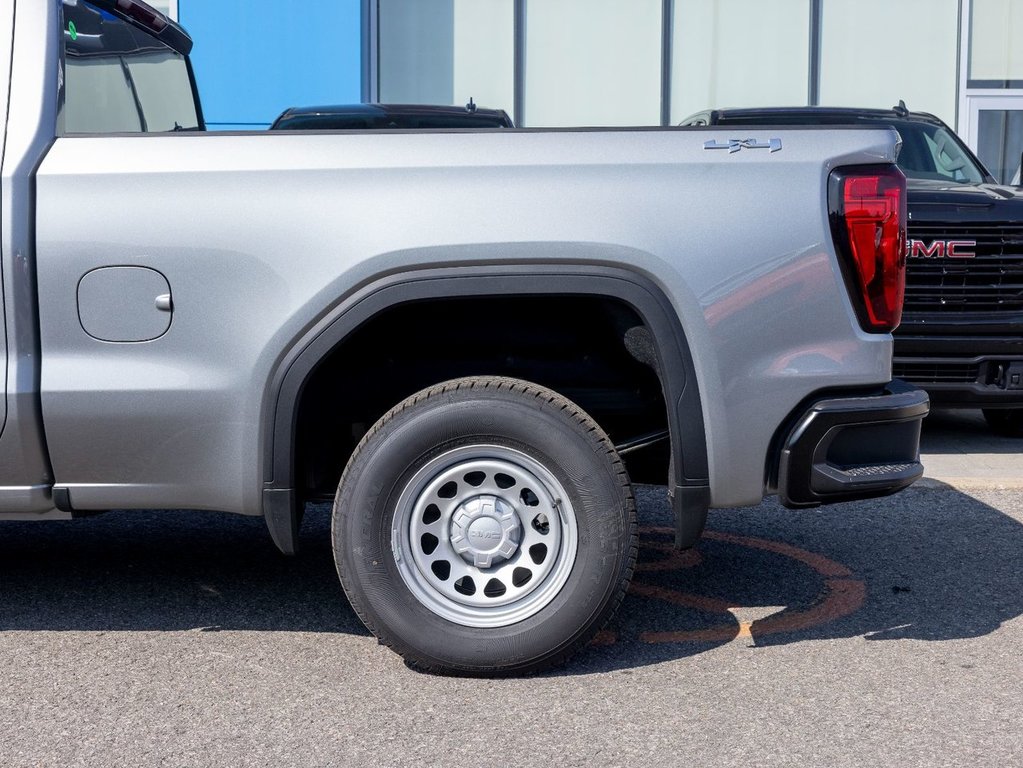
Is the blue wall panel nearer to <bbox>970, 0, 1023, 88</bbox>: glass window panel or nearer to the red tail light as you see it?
<bbox>970, 0, 1023, 88</bbox>: glass window panel

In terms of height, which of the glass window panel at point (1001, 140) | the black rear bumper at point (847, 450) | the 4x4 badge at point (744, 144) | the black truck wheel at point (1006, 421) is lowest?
the black truck wheel at point (1006, 421)

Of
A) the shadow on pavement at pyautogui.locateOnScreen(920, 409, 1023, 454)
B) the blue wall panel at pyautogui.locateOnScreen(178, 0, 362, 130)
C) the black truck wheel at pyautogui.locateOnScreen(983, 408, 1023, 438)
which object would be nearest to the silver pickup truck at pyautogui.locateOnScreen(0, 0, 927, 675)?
the shadow on pavement at pyautogui.locateOnScreen(920, 409, 1023, 454)

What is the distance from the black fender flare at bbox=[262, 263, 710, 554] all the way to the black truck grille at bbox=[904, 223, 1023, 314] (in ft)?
12.1

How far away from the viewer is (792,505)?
11.7 feet

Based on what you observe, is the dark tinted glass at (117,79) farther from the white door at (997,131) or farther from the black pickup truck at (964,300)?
the white door at (997,131)

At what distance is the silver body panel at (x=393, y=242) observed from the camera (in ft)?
11.3

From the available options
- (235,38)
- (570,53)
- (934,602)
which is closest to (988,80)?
(570,53)

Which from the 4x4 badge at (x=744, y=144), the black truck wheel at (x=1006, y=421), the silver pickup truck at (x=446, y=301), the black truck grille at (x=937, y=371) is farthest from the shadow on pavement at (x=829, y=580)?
the black truck wheel at (x=1006, y=421)

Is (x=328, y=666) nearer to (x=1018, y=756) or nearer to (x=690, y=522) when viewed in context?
(x=690, y=522)

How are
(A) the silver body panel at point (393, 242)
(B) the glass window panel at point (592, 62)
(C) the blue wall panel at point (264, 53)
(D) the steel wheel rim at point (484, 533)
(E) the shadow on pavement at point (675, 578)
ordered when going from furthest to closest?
(B) the glass window panel at point (592, 62) → (C) the blue wall panel at point (264, 53) → (E) the shadow on pavement at point (675, 578) → (D) the steel wheel rim at point (484, 533) → (A) the silver body panel at point (393, 242)

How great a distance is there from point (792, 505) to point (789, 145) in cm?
100

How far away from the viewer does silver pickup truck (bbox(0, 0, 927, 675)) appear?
3.46m

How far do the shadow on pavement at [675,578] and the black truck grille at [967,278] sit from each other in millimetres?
1442

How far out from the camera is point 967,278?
269 inches
